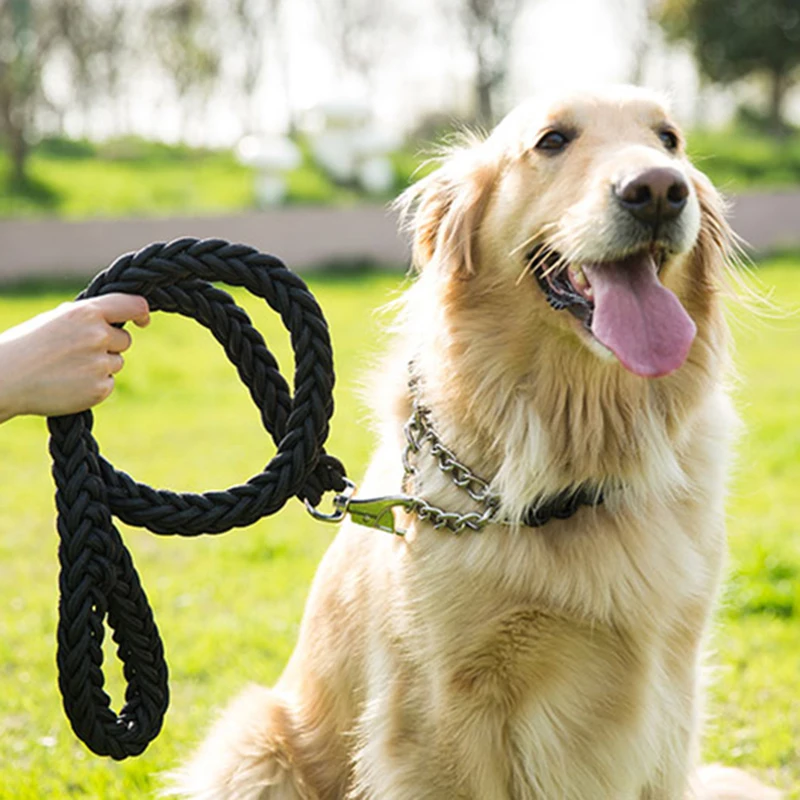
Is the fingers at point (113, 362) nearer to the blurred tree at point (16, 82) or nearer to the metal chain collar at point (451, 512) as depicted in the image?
the metal chain collar at point (451, 512)

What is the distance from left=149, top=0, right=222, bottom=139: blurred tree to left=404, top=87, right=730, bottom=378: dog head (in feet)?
111

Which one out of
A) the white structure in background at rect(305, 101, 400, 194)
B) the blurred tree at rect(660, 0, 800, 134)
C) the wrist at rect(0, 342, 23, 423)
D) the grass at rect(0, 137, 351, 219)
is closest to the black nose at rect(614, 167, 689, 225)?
the wrist at rect(0, 342, 23, 423)

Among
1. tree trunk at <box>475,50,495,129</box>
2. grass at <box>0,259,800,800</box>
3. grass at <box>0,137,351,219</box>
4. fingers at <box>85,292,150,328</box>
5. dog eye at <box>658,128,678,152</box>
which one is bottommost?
grass at <box>0,137,351,219</box>

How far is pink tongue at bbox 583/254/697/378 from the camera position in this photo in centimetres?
256

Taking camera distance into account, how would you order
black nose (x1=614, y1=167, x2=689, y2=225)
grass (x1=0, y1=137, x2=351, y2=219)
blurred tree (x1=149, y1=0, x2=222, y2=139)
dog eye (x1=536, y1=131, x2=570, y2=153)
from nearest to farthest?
black nose (x1=614, y1=167, x2=689, y2=225), dog eye (x1=536, y1=131, x2=570, y2=153), grass (x1=0, y1=137, x2=351, y2=219), blurred tree (x1=149, y1=0, x2=222, y2=139)

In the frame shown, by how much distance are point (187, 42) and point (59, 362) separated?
3509cm

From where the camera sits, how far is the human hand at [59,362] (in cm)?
229

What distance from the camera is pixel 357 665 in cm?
298

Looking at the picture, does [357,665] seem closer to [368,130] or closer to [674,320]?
[674,320]

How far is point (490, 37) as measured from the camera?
109ft

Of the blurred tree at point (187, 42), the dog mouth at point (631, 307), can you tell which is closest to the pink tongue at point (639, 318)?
the dog mouth at point (631, 307)

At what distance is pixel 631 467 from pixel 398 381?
2.44 feet

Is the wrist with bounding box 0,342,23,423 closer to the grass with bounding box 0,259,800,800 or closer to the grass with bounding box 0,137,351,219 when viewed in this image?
the grass with bounding box 0,259,800,800

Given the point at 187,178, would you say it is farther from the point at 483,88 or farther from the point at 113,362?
the point at 113,362
